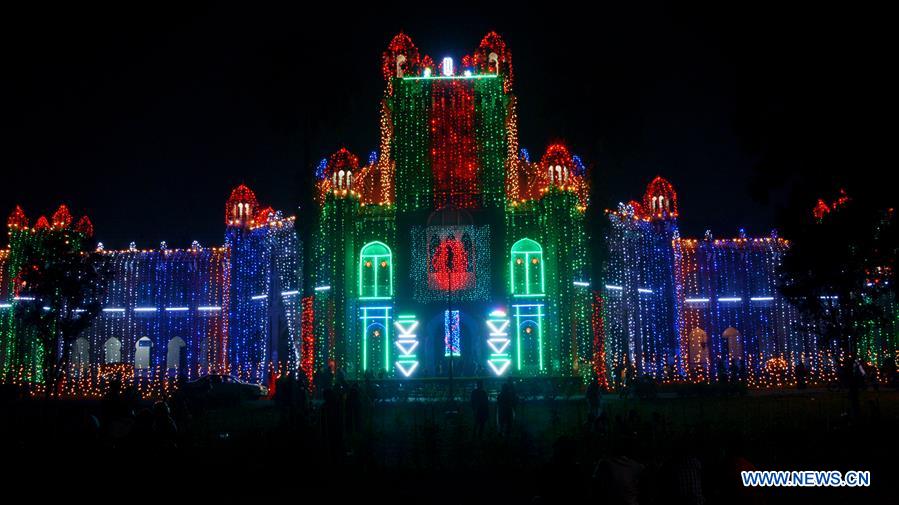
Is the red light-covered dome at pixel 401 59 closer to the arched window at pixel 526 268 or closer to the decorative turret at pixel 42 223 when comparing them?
the arched window at pixel 526 268

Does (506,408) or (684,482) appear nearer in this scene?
(684,482)

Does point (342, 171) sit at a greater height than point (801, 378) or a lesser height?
greater

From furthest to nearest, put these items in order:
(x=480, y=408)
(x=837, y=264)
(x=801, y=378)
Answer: (x=801, y=378)
(x=837, y=264)
(x=480, y=408)

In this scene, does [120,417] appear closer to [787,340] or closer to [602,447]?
[602,447]

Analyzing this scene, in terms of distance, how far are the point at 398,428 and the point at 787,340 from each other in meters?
35.3

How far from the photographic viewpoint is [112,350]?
48.3 metres

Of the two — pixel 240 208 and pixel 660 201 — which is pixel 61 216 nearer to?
pixel 240 208

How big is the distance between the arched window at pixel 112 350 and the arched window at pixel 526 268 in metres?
26.2

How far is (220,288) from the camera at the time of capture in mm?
46281

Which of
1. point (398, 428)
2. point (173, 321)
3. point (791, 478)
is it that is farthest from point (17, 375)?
point (791, 478)

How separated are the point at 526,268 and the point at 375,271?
7095 mm

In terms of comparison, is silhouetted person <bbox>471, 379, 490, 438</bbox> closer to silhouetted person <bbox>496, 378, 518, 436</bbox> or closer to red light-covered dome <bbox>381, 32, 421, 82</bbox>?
silhouetted person <bbox>496, 378, 518, 436</bbox>

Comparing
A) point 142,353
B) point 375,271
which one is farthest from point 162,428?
point 142,353

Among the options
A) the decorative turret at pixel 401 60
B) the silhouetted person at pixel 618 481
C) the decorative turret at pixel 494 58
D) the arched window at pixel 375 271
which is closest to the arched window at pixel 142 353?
the arched window at pixel 375 271
